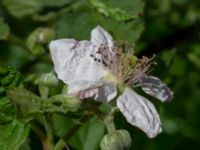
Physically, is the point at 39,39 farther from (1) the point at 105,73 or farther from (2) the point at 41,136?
(2) the point at 41,136

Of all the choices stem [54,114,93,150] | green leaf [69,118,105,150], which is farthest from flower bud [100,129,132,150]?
green leaf [69,118,105,150]

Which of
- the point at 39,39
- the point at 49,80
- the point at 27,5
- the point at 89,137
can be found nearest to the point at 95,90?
the point at 49,80

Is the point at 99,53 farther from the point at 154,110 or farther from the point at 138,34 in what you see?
the point at 138,34

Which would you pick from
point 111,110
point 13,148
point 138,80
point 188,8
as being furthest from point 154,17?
point 13,148

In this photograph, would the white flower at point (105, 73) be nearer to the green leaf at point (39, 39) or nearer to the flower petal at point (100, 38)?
the flower petal at point (100, 38)

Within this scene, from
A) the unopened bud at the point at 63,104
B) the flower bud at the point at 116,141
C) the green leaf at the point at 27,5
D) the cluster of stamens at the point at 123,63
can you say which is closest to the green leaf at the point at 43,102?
the unopened bud at the point at 63,104

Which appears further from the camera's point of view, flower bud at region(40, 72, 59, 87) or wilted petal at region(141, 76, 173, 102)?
wilted petal at region(141, 76, 173, 102)

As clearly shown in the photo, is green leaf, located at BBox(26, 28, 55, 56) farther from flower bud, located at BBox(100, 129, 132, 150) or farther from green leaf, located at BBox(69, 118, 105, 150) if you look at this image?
flower bud, located at BBox(100, 129, 132, 150)
